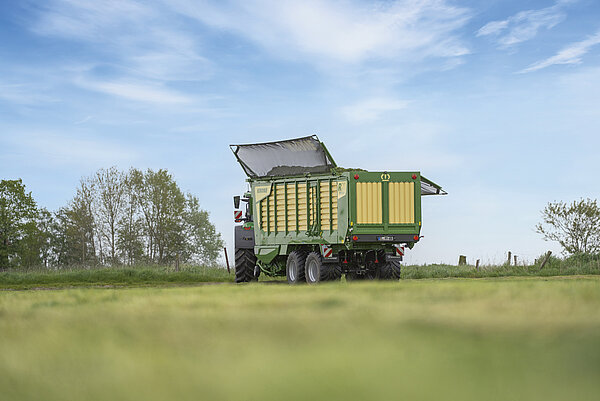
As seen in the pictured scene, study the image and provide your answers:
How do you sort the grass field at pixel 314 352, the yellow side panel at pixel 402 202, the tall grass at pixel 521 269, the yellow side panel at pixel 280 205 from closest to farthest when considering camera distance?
the grass field at pixel 314 352 → the yellow side panel at pixel 402 202 → the yellow side panel at pixel 280 205 → the tall grass at pixel 521 269

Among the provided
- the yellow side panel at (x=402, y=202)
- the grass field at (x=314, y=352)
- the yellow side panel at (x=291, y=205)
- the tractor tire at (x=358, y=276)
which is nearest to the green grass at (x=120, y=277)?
the yellow side panel at (x=291, y=205)

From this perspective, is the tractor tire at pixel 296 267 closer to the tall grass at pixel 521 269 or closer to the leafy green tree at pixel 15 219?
the tall grass at pixel 521 269

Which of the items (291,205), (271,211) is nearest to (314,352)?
(291,205)

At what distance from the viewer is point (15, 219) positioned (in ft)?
190

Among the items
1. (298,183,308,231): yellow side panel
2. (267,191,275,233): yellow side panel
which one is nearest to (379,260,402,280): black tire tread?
(298,183,308,231): yellow side panel

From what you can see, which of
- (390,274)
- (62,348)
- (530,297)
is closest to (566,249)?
(390,274)

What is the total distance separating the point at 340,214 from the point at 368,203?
829mm

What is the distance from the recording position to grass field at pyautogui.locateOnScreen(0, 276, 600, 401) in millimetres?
2920

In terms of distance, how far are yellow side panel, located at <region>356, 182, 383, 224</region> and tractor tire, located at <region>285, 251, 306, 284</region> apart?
2366 mm

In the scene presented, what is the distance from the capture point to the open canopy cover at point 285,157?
19.3m

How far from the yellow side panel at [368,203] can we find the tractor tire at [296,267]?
2366 millimetres

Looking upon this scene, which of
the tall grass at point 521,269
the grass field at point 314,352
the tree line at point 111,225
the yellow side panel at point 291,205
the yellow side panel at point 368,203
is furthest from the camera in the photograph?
the tree line at point 111,225

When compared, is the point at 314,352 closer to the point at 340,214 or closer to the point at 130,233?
the point at 340,214

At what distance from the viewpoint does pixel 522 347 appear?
3605mm
